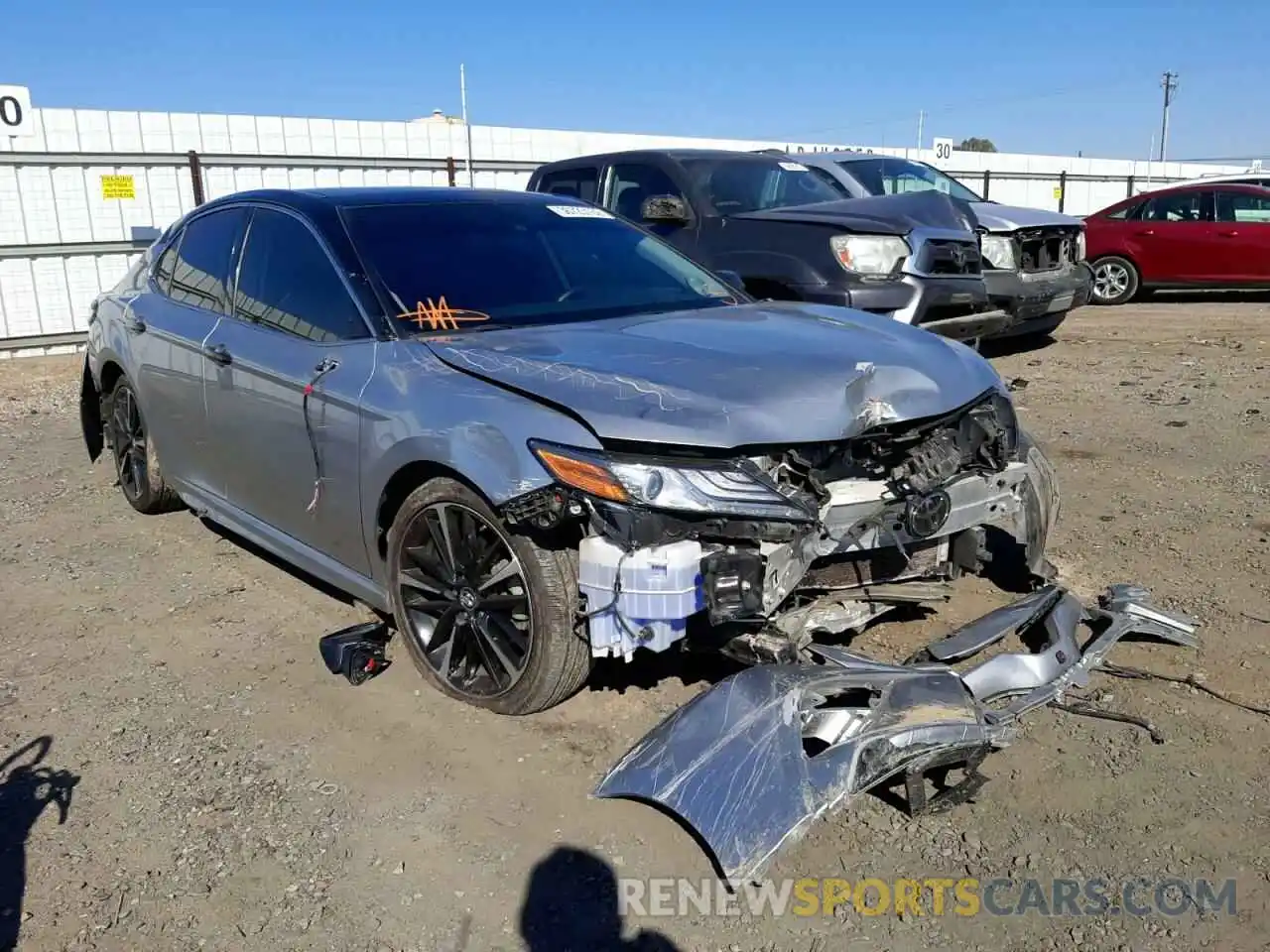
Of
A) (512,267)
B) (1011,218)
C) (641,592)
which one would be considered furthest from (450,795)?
(1011,218)

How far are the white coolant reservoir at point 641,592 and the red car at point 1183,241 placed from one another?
12.8 m

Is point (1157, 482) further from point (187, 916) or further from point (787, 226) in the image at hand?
point (187, 916)

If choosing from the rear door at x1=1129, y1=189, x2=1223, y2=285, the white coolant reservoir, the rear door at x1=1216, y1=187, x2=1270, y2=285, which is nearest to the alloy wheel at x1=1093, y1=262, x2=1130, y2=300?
the rear door at x1=1129, y1=189, x2=1223, y2=285

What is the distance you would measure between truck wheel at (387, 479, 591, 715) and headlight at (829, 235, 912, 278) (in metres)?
4.71

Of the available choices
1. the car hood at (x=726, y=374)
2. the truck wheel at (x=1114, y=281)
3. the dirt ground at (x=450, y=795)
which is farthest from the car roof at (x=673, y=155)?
the truck wheel at (x=1114, y=281)

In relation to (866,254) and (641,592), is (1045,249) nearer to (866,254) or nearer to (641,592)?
(866,254)

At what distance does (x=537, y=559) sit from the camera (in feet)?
10.2

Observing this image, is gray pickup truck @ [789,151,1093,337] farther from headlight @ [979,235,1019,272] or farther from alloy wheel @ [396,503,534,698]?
alloy wheel @ [396,503,534,698]

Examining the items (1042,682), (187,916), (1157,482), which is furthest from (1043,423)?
(187,916)

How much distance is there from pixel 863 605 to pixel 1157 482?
126 inches

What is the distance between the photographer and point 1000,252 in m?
8.60

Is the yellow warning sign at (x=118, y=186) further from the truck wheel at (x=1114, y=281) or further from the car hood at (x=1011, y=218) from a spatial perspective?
the truck wheel at (x=1114, y=281)

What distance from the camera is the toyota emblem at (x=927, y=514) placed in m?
3.17

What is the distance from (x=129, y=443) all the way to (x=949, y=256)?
17.9 feet
